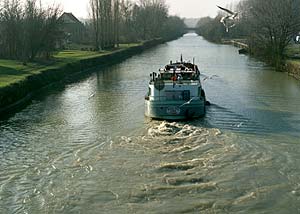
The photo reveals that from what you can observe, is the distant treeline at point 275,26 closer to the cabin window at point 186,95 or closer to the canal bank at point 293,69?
the canal bank at point 293,69

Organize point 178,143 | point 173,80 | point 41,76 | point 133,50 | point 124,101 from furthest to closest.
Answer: point 133,50, point 41,76, point 124,101, point 173,80, point 178,143

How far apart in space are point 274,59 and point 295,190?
1369 inches

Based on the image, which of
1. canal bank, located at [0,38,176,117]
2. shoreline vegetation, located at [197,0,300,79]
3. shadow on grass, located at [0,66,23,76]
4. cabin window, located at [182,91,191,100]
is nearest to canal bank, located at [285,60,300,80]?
shoreline vegetation, located at [197,0,300,79]

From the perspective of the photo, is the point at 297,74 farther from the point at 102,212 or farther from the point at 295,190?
the point at 102,212

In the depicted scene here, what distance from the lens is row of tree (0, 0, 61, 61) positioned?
137 ft

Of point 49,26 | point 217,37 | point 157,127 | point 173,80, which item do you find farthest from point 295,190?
point 217,37

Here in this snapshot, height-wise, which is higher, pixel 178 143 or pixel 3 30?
pixel 3 30

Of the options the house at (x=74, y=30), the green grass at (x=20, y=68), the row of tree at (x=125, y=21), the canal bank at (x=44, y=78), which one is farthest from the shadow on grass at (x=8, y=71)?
the house at (x=74, y=30)

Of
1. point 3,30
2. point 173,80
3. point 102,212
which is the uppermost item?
point 3,30

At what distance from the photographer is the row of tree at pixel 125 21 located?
65.4 meters

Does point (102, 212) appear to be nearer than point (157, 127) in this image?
Yes

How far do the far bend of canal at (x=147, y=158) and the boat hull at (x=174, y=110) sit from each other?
0.53 meters

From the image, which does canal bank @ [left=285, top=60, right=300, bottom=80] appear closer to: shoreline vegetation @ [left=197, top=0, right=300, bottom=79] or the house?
shoreline vegetation @ [left=197, top=0, right=300, bottom=79]

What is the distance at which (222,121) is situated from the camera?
897 inches
